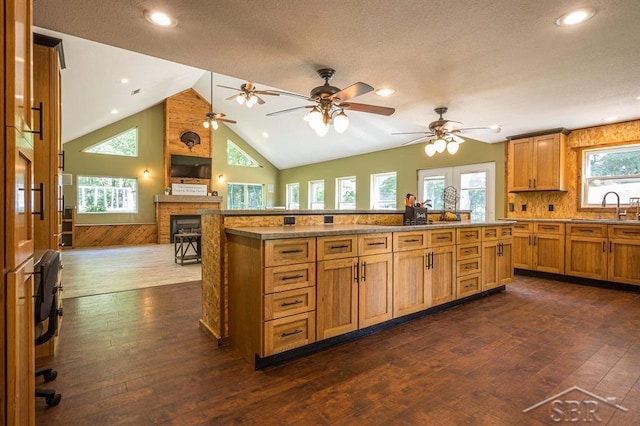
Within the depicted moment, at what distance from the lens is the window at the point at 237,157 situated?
11.6 m

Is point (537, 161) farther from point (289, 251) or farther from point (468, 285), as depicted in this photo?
point (289, 251)

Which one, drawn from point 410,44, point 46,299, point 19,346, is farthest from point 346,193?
point 19,346

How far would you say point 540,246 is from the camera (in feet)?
16.4

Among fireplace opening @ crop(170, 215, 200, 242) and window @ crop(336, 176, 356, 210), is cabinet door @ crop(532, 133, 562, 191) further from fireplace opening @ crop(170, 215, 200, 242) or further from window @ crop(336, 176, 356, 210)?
fireplace opening @ crop(170, 215, 200, 242)

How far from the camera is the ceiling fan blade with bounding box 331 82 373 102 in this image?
263 cm

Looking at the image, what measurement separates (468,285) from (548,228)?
7.55 feet

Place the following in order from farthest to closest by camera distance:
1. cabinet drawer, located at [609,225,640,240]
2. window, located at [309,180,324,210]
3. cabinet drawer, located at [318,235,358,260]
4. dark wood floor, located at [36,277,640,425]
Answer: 1. window, located at [309,180,324,210]
2. cabinet drawer, located at [609,225,640,240]
3. cabinet drawer, located at [318,235,358,260]
4. dark wood floor, located at [36,277,640,425]

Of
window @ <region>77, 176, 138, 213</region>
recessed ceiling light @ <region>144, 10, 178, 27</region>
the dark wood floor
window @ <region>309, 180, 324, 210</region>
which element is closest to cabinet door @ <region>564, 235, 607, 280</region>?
the dark wood floor

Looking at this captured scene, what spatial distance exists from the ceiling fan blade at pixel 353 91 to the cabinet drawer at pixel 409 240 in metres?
1.25

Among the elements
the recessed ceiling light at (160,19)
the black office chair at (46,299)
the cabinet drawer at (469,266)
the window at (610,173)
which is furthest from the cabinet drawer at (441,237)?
the window at (610,173)

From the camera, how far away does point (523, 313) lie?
3.30m

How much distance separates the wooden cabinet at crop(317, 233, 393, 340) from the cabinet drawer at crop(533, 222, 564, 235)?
11.5 ft

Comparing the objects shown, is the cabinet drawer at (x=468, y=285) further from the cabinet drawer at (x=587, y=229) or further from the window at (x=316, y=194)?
the window at (x=316, y=194)

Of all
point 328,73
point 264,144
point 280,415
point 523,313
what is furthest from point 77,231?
point 523,313
